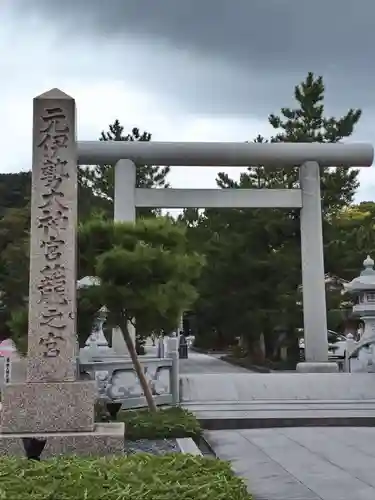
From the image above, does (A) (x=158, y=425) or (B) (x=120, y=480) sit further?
(A) (x=158, y=425)

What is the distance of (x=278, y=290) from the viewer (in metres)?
17.3

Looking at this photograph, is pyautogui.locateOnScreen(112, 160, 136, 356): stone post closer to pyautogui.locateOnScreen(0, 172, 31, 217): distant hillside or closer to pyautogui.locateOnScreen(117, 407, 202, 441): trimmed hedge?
pyautogui.locateOnScreen(117, 407, 202, 441): trimmed hedge

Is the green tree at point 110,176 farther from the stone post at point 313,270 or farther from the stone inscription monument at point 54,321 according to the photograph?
the stone inscription monument at point 54,321

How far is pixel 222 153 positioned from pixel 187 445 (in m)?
9.13

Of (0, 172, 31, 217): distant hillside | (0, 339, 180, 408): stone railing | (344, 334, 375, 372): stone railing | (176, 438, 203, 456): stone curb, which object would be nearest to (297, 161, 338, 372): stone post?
(344, 334, 375, 372): stone railing

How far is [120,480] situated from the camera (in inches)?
122

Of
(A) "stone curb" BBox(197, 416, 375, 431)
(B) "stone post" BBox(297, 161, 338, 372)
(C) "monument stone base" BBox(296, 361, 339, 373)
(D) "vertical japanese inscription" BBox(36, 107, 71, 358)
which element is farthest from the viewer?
(B) "stone post" BBox(297, 161, 338, 372)

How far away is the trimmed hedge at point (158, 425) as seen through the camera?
7652 mm

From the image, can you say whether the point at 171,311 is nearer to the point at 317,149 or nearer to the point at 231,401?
the point at 231,401

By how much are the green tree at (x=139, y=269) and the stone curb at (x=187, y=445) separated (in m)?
1.37

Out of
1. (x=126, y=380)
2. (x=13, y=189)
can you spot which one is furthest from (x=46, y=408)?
(x=13, y=189)

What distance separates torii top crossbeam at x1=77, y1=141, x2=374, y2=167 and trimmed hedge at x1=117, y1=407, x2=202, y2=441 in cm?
808

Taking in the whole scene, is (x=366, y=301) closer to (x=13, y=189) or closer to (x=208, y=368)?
(x=208, y=368)

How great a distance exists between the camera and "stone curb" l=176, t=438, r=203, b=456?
6.77 m
